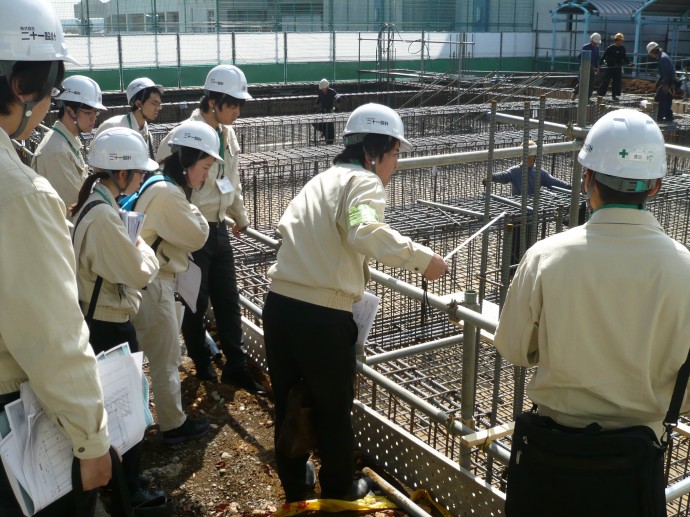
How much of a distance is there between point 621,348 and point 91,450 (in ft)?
5.07

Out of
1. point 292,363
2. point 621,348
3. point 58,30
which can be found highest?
point 58,30

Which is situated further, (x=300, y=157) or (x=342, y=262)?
(x=300, y=157)

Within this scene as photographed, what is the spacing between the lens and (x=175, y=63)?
22.6m

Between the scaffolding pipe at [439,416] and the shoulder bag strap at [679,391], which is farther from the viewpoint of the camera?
the scaffolding pipe at [439,416]

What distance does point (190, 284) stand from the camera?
5.13 m

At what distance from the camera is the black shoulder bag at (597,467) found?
2.43 metres

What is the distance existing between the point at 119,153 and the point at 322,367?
141cm

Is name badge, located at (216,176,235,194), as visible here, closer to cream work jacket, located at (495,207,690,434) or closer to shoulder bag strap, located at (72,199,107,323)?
shoulder bag strap, located at (72,199,107,323)

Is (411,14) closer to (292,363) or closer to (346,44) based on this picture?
(346,44)

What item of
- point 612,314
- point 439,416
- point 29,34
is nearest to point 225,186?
point 439,416

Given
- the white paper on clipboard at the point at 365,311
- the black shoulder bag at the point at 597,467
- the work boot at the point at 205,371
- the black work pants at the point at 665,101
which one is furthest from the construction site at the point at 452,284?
the black work pants at the point at 665,101

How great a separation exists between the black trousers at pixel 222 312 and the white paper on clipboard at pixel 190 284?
314 mm

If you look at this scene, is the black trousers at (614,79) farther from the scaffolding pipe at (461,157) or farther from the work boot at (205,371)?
the work boot at (205,371)

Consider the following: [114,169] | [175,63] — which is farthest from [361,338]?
[175,63]
